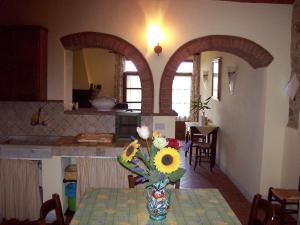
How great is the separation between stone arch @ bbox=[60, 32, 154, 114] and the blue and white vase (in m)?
2.17

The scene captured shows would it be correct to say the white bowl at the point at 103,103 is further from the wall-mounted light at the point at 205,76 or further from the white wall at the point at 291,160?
the wall-mounted light at the point at 205,76

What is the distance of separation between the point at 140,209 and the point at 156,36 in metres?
2.50

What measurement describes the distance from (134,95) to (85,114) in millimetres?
5239

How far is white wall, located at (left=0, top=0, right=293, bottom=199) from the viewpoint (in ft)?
13.8

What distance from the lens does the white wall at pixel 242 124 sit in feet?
15.4

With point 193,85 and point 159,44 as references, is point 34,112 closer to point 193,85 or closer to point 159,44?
point 159,44

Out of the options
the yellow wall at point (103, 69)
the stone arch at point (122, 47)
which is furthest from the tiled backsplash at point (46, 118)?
the yellow wall at point (103, 69)

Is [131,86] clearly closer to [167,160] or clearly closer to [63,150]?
[63,150]

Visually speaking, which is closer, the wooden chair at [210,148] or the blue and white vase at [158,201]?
the blue and white vase at [158,201]

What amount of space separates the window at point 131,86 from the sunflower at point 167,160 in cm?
741

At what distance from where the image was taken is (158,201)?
7.27ft

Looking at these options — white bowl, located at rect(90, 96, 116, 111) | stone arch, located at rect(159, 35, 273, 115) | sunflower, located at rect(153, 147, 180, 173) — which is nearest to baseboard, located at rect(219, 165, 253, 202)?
stone arch, located at rect(159, 35, 273, 115)

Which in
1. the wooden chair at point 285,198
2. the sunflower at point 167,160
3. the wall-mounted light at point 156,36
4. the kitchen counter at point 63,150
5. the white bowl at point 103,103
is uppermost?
the wall-mounted light at point 156,36

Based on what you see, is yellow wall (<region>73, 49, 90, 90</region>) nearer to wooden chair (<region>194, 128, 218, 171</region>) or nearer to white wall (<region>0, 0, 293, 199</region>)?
wooden chair (<region>194, 128, 218, 171</region>)
